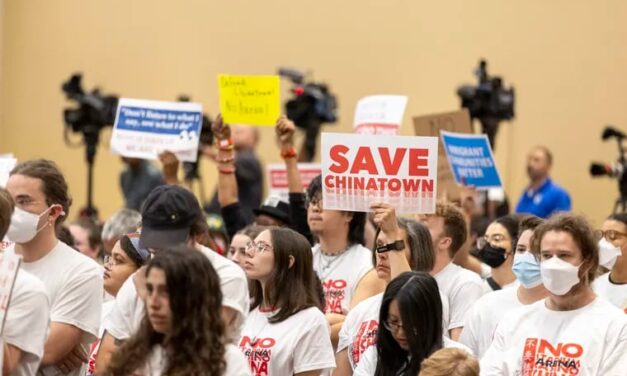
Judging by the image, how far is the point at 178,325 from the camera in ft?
13.0

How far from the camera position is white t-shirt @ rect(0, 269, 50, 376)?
4.34 m

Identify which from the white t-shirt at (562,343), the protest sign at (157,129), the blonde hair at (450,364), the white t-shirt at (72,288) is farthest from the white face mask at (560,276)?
the protest sign at (157,129)

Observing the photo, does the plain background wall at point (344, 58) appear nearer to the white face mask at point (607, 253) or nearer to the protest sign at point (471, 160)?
the protest sign at point (471, 160)

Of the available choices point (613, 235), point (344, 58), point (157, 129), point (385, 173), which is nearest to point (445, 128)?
point (157, 129)

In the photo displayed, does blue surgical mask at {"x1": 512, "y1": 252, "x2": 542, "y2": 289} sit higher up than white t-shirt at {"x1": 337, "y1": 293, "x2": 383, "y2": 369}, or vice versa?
blue surgical mask at {"x1": 512, "y1": 252, "x2": 542, "y2": 289}

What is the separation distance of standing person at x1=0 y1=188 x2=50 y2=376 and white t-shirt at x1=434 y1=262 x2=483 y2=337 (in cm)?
221

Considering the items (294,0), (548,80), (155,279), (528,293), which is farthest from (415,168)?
(294,0)

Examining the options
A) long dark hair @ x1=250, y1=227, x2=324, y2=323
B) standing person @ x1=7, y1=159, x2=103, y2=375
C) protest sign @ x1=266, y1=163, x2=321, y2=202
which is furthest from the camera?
protest sign @ x1=266, y1=163, x2=321, y2=202

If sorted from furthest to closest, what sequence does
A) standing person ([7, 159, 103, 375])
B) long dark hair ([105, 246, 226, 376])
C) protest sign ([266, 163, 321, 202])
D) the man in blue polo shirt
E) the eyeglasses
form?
the man in blue polo shirt → protest sign ([266, 163, 321, 202]) → the eyeglasses → standing person ([7, 159, 103, 375]) → long dark hair ([105, 246, 226, 376])

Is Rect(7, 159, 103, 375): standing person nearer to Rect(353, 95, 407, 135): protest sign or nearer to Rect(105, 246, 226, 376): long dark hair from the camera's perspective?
Rect(105, 246, 226, 376): long dark hair

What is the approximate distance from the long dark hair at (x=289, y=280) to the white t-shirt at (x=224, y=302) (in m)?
0.73

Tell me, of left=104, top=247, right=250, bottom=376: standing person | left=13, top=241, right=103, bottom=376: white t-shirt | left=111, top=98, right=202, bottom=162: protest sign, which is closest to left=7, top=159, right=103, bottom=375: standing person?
left=13, top=241, right=103, bottom=376: white t-shirt

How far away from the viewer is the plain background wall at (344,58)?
1255 cm

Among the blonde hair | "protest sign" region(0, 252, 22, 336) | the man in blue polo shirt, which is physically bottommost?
the man in blue polo shirt
